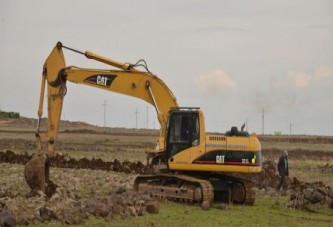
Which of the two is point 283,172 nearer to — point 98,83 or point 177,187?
point 177,187

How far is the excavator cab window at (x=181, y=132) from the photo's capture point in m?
24.6

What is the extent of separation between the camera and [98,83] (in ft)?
89.6

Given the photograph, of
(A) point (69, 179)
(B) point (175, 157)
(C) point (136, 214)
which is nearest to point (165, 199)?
(B) point (175, 157)

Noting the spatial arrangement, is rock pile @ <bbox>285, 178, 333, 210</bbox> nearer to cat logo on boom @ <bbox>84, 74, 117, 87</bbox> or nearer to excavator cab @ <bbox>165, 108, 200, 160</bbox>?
excavator cab @ <bbox>165, 108, 200, 160</bbox>

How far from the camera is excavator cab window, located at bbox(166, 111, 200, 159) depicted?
24641 mm

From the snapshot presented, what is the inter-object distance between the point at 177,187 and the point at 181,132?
174 cm

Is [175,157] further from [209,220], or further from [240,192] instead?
[209,220]

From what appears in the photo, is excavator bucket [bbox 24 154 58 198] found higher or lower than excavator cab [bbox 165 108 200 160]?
lower

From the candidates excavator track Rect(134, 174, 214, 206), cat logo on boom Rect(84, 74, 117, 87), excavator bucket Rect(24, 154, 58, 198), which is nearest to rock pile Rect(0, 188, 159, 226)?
excavator bucket Rect(24, 154, 58, 198)

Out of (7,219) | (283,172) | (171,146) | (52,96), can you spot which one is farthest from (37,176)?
(283,172)

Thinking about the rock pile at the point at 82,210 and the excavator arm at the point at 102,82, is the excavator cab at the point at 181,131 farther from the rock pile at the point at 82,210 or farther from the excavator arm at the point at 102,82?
the rock pile at the point at 82,210

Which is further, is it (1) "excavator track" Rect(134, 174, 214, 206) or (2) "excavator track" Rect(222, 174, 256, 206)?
(2) "excavator track" Rect(222, 174, 256, 206)

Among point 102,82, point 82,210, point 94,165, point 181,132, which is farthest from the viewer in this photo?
point 94,165

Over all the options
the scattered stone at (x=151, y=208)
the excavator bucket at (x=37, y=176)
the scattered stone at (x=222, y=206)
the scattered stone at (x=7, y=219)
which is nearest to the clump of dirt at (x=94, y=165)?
the excavator bucket at (x=37, y=176)
